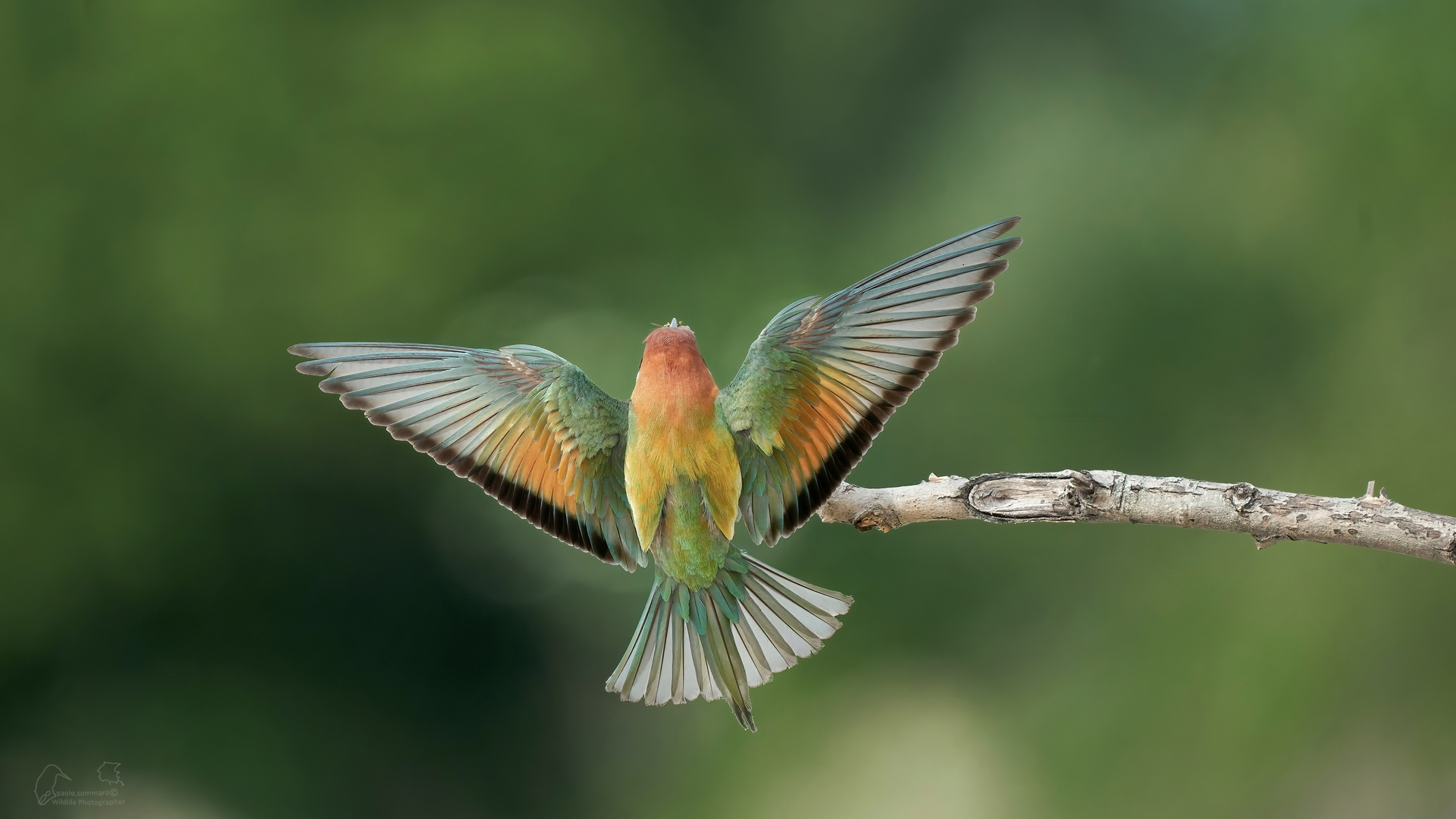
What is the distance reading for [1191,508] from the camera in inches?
45.7

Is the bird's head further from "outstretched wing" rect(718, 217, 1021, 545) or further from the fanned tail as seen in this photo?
the fanned tail

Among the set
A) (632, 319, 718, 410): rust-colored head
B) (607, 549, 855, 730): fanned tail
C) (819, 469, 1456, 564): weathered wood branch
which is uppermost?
(819, 469, 1456, 564): weathered wood branch

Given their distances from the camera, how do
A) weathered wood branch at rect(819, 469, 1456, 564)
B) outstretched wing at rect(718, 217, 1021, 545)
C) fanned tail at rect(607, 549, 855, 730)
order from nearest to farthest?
weathered wood branch at rect(819, 469, 1456, 564) → outstretched wing at rect(718, 217, 1021, 545) → fanned tail at rect(607, 549, 855, 730)

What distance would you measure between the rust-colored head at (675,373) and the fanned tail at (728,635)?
217 millimetres

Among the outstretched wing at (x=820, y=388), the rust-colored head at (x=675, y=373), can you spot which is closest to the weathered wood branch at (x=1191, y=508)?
the outstretched wing at (x=820, y=388)

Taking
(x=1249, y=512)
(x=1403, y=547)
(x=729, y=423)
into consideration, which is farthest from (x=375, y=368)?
(x=1403, y=547)

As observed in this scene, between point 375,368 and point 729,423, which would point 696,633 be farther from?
point 375,368

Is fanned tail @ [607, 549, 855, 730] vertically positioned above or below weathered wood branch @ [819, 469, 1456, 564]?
below

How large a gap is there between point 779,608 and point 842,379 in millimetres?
307

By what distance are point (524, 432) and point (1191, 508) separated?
0.81m

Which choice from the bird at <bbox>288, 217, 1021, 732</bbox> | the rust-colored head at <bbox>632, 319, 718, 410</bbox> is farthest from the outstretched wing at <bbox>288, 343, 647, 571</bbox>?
the rust-colored head at <bbox>632, 319, 718, 410</bbox>

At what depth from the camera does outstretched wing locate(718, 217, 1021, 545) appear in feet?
4.10

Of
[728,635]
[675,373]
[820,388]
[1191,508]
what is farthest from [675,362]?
[1191,508]

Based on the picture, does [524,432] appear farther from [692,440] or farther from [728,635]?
[728,635]
